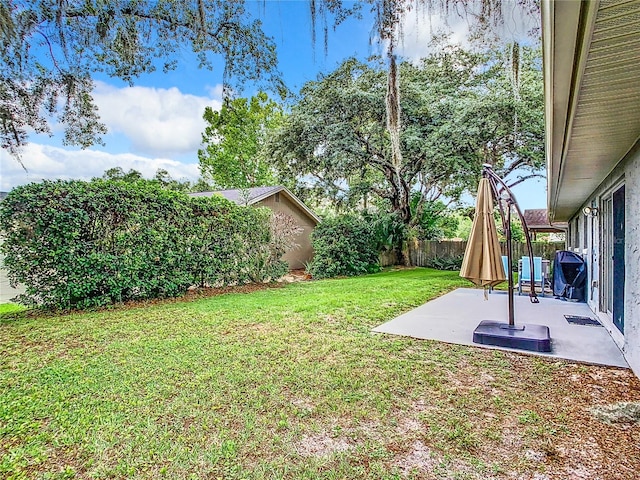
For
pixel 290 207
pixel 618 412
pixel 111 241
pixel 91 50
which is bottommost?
pixel 618 412

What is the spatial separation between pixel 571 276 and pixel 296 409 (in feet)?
24.0

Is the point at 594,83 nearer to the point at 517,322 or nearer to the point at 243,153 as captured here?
the point at 517,322

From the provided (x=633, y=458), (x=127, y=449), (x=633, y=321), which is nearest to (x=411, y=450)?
(x=633, y=458)

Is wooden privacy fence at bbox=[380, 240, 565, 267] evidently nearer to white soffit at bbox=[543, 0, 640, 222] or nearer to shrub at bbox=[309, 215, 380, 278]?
shrub at bbox=[309, 215, 380, 278]

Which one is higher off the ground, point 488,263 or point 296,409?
point 488,263

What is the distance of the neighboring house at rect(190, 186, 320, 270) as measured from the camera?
1443 cm

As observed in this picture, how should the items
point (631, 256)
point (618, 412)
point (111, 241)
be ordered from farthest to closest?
point (111, 241) < point (631, 256) < point (618, 412)

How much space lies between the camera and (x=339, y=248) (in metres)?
13.3

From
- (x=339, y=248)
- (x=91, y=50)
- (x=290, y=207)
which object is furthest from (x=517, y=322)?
(x=290, y=207)

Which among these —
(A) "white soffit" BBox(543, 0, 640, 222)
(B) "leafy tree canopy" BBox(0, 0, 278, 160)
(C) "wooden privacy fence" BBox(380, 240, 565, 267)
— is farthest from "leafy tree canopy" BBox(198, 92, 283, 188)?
(A) "white soffit" BBox(543, 0, 640, 222)

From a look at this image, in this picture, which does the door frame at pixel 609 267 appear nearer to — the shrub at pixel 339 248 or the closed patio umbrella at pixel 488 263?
the closed patio umbrella at pixel 488 263

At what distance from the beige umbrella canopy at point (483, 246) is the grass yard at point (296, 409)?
3.10 feet

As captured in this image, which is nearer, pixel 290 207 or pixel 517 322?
pixel 517 322

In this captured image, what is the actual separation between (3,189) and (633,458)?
8.22m
